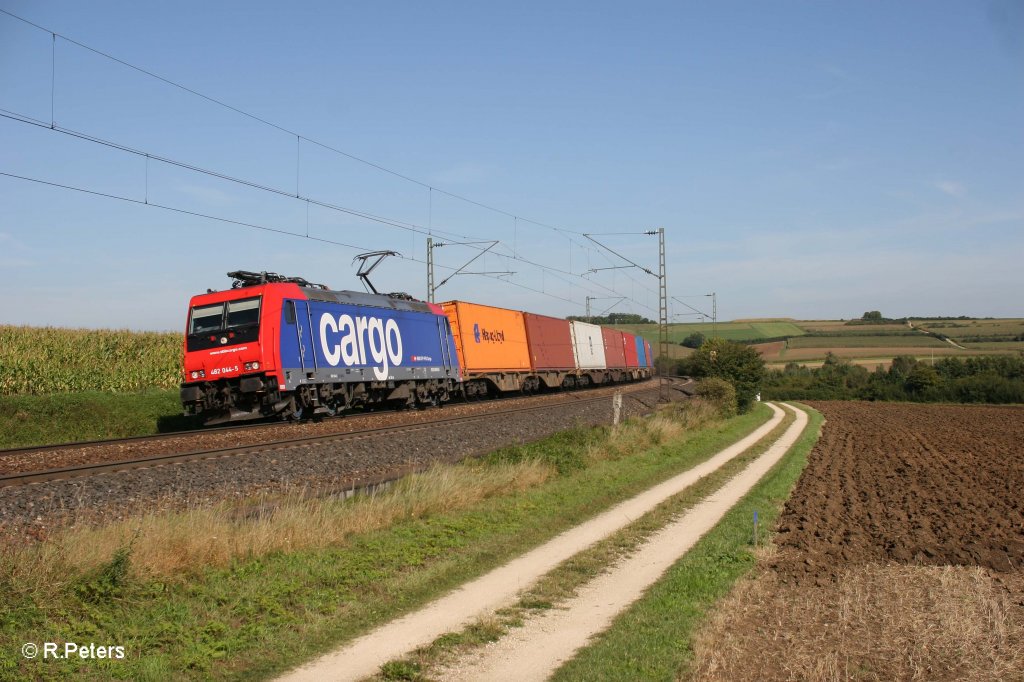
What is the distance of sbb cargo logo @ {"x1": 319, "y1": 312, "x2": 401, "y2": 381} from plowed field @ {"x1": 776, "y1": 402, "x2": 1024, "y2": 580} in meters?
13.2

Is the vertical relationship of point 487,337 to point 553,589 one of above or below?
above

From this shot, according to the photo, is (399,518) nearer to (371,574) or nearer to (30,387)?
(371,574)

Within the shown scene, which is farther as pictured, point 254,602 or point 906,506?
point 906,506

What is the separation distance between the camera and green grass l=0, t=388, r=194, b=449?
2309 cm

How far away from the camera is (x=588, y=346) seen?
5259 cm

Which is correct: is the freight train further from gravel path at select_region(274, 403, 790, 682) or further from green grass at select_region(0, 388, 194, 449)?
gravel path at select_region(274, 403, 790, 682)

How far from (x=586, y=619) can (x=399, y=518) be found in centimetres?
488

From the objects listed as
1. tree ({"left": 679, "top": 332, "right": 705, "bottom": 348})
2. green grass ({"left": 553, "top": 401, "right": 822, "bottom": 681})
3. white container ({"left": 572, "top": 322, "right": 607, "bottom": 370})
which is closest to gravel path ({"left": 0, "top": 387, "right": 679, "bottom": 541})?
green grass ({"left": 553, "top": 401, "right": 822, "bottom": 681})

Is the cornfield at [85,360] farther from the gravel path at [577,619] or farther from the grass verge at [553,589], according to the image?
the gravel path at [577,619]

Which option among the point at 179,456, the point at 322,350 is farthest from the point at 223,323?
the point at 179,456

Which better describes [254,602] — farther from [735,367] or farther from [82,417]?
Result: [735,367]

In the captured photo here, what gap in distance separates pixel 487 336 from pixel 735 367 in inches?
713

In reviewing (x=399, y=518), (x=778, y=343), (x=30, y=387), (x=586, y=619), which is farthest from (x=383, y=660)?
(x=778, y=343)

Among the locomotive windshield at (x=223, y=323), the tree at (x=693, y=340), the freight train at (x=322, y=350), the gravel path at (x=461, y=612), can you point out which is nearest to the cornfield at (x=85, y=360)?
the freight train at (x=322, y=350)
